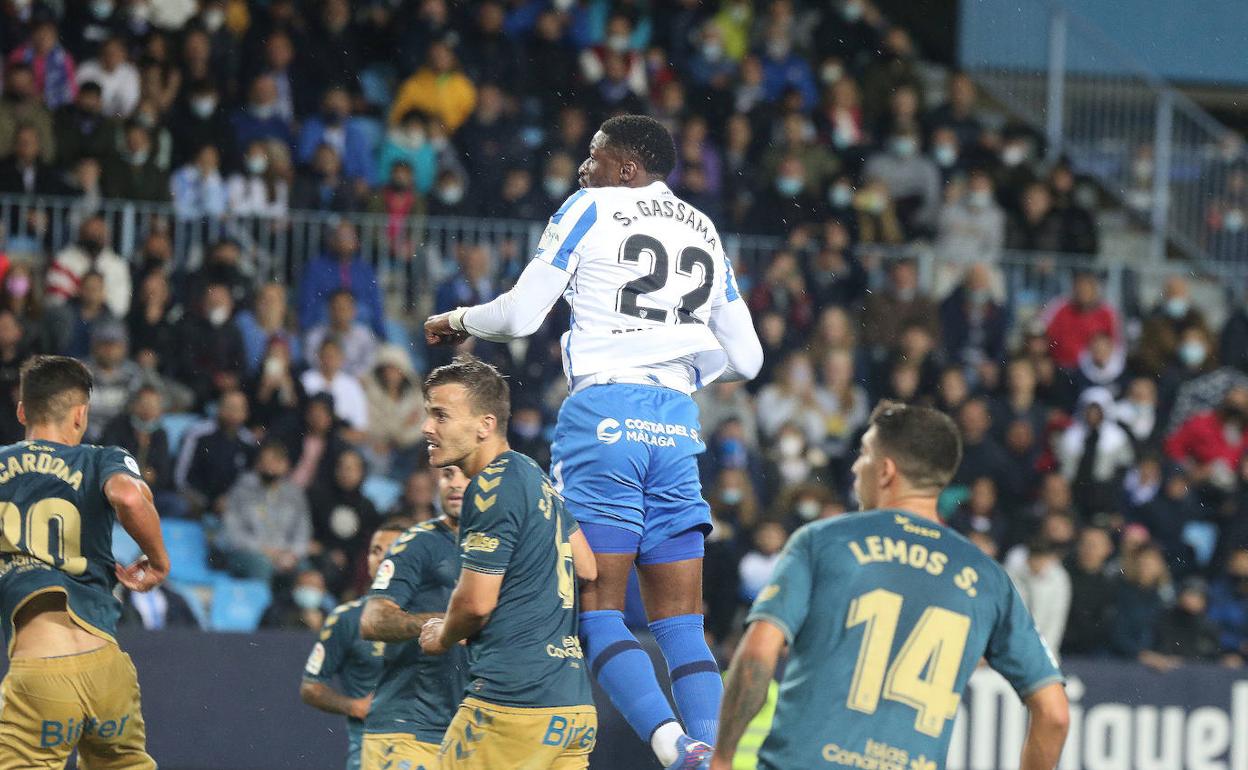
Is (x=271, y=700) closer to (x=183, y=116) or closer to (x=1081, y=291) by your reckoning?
A: (x=183, y=116)

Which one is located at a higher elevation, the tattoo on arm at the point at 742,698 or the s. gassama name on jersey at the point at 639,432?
the s. gassama name on jersey at the point at 639,432

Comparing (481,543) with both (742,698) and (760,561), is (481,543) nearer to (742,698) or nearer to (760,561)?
(742,698)

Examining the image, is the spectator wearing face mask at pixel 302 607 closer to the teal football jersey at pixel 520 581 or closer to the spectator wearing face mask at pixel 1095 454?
the spectator wearing face mask at pixel 1095 454

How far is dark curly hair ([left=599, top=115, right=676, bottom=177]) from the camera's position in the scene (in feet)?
22.4

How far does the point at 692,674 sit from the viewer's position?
6488 mm

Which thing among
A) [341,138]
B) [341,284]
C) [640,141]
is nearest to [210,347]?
[341,284]

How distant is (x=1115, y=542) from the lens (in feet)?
48.0

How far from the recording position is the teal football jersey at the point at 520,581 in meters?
5.81

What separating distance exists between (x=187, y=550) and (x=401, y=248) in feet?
11.3

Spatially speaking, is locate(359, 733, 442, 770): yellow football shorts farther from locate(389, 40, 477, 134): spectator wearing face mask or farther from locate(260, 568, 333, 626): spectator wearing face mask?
locate(389, 40, 477, 134): spectator wearing face mask

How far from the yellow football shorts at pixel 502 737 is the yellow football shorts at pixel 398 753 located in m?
1.69

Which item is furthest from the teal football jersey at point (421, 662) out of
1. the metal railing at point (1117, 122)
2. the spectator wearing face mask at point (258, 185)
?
the metal railing at point (1117, 122)

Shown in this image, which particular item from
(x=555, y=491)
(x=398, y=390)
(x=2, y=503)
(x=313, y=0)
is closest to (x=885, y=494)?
(x=555, y=491)

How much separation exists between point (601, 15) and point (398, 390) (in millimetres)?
5693
